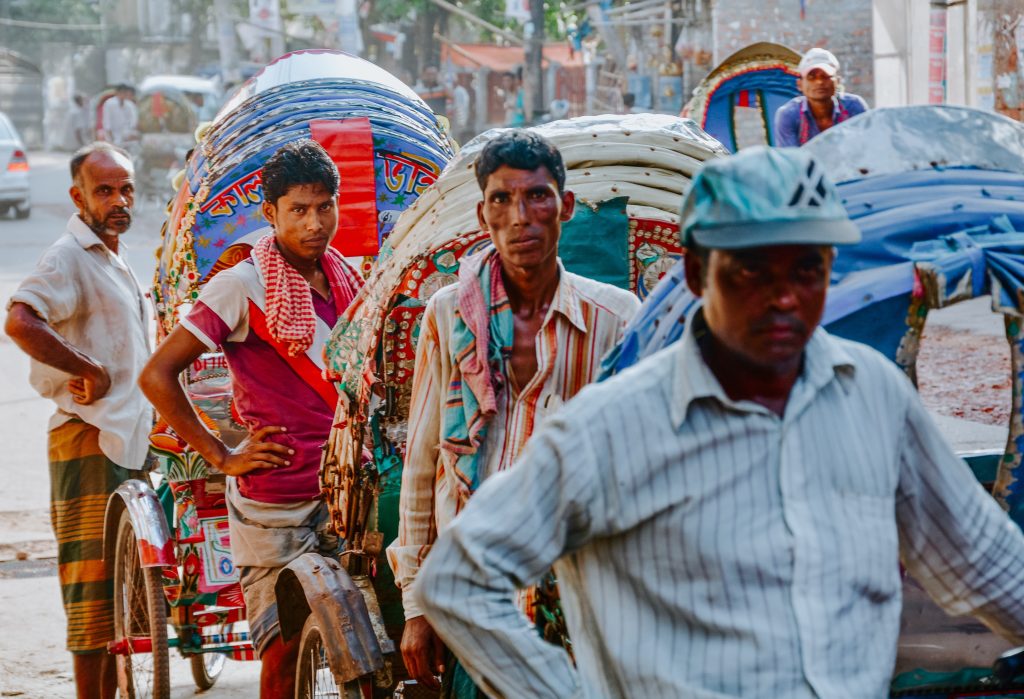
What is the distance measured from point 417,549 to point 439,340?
0.45 meters

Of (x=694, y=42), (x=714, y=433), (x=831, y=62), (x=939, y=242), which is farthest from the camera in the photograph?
(x=694, y=42)

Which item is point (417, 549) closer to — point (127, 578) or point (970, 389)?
point (127, 578)

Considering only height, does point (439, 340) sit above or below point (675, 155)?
below

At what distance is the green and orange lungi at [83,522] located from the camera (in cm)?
538

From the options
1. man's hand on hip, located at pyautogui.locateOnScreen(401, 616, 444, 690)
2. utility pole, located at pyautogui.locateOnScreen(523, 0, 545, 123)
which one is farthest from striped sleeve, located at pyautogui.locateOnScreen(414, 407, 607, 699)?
utility pole, located at pyautogui.locateOnScreen(523, 0, 545, 123)

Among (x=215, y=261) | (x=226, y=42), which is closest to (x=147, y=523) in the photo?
(x=215, y=261)

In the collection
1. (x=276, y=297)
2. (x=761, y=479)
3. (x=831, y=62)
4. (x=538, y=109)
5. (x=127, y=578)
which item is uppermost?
(x=538, y=109)

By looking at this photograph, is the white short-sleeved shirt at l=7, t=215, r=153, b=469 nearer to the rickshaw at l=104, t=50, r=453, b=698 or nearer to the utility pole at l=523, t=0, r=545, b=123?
the rickshaw at l=104, t=50, r=453, b=698

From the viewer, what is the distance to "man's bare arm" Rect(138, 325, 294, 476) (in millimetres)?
4133

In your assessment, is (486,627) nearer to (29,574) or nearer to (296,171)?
(296,171)

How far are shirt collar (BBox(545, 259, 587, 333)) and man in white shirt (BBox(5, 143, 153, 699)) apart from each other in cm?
260

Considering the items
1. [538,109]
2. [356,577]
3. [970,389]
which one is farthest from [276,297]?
[538,109]

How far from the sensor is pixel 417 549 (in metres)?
3.28

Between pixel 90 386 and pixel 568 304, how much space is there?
2.65m
